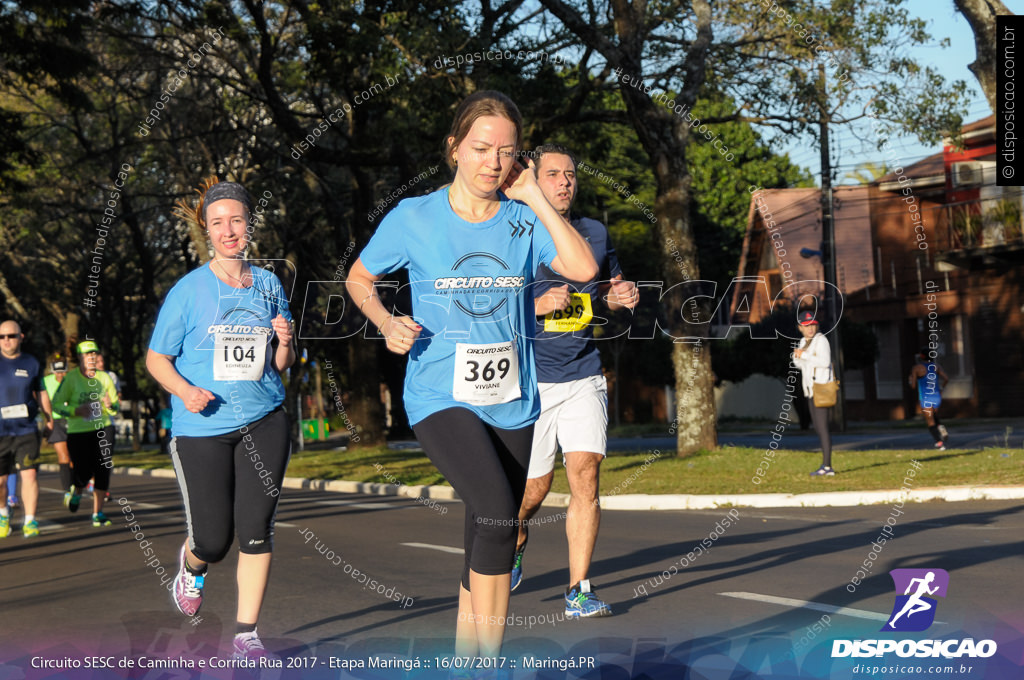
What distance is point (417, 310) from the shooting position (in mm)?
4285

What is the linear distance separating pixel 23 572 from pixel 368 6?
11863 mm

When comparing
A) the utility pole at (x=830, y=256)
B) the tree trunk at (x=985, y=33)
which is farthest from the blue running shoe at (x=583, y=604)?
the utility pole at (x=830, y=256)

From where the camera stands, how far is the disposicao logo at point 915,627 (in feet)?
16.4

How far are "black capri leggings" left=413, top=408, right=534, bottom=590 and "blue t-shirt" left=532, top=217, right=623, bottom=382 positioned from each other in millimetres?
2236

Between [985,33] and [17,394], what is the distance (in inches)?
461

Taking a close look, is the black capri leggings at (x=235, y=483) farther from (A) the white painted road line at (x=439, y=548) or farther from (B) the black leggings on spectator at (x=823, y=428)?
(B) the black leggings on spectator at (x=823, y=428)

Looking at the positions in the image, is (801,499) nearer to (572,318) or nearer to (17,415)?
(572,318)

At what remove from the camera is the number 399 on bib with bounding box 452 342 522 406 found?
4.13 metres

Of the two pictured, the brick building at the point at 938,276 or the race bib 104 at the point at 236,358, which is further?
the brick building at the point at 938,276

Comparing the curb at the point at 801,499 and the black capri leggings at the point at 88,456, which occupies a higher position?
the black capri leggings at the point at 88,456

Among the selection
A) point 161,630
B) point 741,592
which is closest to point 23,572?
point 161,630

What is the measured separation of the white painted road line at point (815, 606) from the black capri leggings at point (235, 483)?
2.72 metres

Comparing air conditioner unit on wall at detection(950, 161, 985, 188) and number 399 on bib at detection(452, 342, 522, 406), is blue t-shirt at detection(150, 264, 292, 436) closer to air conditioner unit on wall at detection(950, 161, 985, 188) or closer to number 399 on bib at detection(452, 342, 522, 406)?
number 399 on bib at detection(452, 342, 522, 406)

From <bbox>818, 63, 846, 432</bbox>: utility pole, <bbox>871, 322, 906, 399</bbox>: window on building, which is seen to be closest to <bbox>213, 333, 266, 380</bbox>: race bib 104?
<bbox>818, 63, 846, 432</bbox>: utility pole
